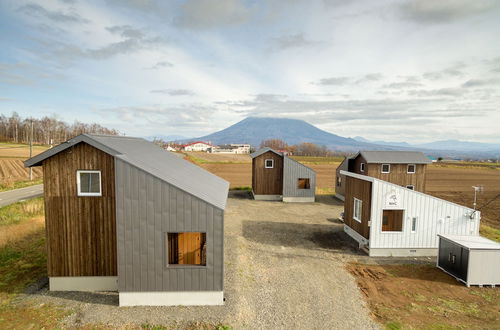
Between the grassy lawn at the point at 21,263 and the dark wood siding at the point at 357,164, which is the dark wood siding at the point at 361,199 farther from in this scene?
the grassy lawn at the point at 21,263

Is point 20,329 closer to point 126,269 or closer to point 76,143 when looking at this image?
point 126,269

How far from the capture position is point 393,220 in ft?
62.3

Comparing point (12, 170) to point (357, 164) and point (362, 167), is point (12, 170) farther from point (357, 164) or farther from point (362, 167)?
point (362, 167)

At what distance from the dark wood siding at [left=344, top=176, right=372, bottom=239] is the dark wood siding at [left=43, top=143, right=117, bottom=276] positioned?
45.4 feet

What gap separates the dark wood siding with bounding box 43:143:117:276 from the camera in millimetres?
11055

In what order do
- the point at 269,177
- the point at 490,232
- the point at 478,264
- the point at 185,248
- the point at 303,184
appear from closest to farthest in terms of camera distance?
the point at 478,264
the point at 185,248
the point at 490,232
the point at 269,177
the point at 303,184

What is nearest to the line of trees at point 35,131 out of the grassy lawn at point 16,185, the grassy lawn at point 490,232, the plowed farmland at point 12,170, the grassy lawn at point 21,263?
the plowed farmland at point 12,170

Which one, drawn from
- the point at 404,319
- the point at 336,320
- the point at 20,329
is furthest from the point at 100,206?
the point at 404,319

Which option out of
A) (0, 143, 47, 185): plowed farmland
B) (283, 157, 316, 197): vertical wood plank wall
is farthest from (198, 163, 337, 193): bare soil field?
(0, 143, 47, 185): plowed farmland

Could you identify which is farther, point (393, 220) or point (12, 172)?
point (12, 172)

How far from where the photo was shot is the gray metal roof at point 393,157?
2928 centimetres

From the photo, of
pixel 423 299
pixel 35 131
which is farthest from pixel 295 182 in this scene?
pixel 35 131

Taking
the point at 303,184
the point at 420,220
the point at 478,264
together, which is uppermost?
the point at 420,220

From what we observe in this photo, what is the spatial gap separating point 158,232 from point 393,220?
1606cm
